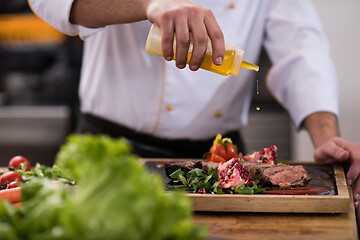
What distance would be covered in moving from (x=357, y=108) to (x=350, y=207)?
7.72ft

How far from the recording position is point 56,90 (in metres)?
3.63

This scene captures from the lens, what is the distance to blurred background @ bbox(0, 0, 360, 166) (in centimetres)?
350

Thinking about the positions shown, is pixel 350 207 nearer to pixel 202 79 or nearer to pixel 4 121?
pixel 202 79

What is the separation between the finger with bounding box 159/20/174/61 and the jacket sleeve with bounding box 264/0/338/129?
89 cm

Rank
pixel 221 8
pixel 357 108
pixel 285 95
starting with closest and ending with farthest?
pixel 221 8
pixel 285 95
pixel 357 108

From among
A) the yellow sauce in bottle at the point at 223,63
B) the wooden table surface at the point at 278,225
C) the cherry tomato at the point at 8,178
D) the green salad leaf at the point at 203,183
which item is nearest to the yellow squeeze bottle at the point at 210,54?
the yellow sauce in bottle at the point at 223,63

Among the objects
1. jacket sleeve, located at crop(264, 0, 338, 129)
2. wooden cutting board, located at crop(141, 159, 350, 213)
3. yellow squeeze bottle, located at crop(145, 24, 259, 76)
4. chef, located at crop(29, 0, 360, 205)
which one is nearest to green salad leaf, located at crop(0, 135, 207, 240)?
wooden cutting board, located at crop(141, 159, 350, 213)

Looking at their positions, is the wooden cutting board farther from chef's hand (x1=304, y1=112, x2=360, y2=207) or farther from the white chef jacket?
the white chef jacket

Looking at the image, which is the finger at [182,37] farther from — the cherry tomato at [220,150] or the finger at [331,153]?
the finger at [331,153]

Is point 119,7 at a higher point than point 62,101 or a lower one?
higher

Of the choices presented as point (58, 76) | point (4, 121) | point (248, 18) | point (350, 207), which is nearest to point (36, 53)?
point (58, 76)

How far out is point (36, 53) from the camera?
3840 millimetres

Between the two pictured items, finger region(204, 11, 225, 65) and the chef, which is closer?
finger region(204, 11, 225, 65)

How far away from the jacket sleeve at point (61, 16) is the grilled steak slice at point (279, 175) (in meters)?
0.70
